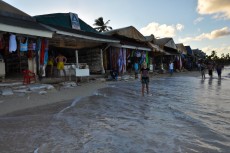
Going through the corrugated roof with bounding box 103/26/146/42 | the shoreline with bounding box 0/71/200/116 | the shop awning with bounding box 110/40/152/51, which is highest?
the corrugated roof with bounding box 103/26/146/42

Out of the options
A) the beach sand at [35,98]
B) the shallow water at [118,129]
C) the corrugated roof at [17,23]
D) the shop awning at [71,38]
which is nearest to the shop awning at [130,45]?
the shop awning at [71,38]

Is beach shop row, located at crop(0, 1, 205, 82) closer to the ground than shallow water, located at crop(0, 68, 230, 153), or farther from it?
farther from it

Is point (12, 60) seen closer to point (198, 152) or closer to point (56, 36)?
point (56, 36)

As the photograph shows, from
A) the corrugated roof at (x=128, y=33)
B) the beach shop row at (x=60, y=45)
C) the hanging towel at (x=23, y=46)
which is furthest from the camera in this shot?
the corrugated roof at (x=128, y=33)

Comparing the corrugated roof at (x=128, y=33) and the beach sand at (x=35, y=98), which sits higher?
the corrugated roof at (x=128, y=33)

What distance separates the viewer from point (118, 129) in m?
6.57

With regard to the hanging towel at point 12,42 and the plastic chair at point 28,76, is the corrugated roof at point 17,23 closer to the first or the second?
the hanging towel at point 12,42

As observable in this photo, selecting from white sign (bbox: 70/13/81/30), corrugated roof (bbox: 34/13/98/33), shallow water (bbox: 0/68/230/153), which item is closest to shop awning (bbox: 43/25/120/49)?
corrugated roof (bbox: 34/13/98/33)

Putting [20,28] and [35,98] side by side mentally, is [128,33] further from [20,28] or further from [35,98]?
[35,98]

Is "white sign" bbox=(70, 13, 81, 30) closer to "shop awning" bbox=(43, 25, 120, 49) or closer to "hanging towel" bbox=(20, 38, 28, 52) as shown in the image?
"shop awning" bbox=(43, 25, 120, 49)

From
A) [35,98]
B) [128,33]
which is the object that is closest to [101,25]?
[128,33]

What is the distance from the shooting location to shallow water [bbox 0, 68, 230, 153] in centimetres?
529

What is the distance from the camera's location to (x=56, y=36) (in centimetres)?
1642

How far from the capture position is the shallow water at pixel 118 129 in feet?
17.4
